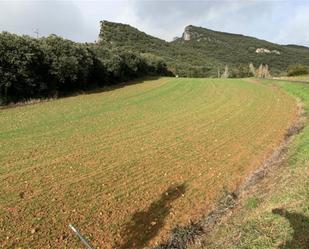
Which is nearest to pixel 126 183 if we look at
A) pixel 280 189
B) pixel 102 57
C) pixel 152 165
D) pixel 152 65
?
pixel 152 165

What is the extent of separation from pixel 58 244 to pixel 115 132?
398 inches

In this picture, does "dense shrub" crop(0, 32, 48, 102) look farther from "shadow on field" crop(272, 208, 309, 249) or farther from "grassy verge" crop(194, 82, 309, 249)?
"shadow on field" crop(272, 208, 309, 249)

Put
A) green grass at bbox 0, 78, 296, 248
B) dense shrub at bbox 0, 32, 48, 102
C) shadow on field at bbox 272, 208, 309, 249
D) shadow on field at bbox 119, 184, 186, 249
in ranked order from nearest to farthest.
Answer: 1. shadow on field at bbox 272, 208, 309, 249
2. shadow on field at bbox 119, 184, 186, 249
3. green grass at bbox 0, 78, 296, 248
4. dense shrub at bbox 0, 32, 48, 102

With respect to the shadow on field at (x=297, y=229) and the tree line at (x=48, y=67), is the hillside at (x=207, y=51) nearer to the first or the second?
the tree line at (x=48, y=67)

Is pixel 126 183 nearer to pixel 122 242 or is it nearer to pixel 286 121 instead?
pixel 122 242

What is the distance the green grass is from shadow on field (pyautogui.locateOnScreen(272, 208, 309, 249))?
86.8 inches

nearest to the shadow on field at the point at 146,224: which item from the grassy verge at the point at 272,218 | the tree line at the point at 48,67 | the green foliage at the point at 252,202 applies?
the grassy verge at the point at 272,218

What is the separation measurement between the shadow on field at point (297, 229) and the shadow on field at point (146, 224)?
2690 millimetres

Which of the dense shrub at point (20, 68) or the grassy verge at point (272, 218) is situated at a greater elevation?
the dense shrub at point (20, 68)

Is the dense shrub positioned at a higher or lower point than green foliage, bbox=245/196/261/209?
higher

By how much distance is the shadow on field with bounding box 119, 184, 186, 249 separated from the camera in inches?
308

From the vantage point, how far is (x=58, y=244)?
747 centimetres

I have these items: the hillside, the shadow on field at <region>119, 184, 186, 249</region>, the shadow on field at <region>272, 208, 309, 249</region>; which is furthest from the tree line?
the hillside

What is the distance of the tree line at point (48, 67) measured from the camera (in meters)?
27.4
